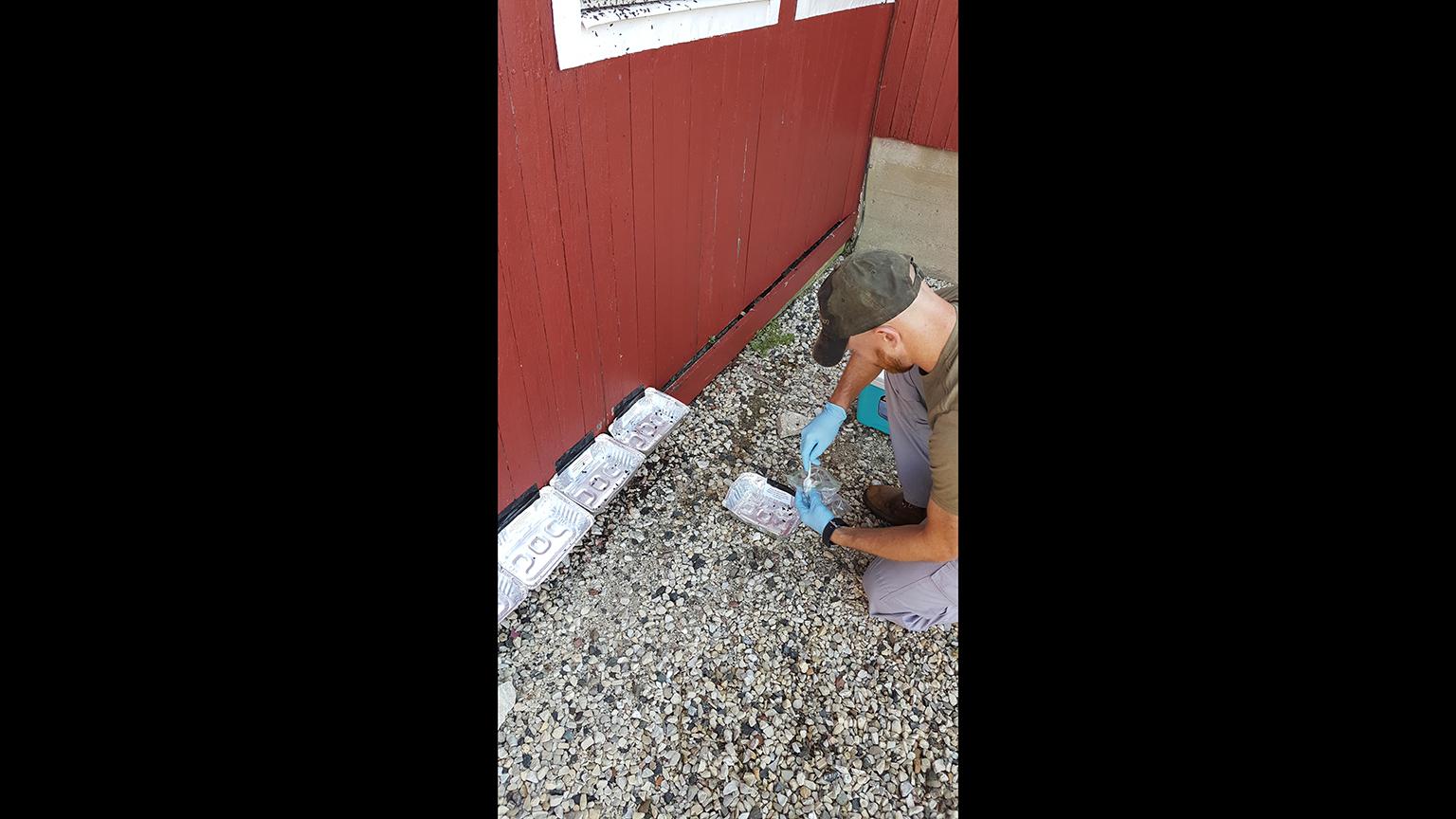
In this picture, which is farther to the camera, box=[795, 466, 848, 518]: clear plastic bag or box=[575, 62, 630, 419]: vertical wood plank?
box=[795, 466, 848, 518]: clear plastic bag

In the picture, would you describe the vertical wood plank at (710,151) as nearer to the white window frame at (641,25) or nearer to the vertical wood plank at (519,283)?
the white window frame at (641,25)

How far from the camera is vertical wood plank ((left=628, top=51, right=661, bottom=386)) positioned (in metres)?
2.32

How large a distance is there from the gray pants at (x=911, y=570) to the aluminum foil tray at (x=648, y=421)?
103 centimetres

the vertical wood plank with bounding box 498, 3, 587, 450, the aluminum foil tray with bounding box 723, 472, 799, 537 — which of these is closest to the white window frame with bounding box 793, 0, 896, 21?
the vertical wood plank with bounding box 498, 3, 587, 450

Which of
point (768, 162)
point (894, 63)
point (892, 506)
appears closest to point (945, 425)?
point (892, 506)

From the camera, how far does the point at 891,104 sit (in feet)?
15.5

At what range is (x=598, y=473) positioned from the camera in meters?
2.88

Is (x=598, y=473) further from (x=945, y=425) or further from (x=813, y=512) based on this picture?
(x=945, y=425)

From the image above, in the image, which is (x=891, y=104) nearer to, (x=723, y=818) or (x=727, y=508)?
(x=727, y=508)

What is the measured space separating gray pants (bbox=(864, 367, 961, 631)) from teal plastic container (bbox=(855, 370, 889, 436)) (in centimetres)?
61

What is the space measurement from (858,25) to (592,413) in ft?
9.52

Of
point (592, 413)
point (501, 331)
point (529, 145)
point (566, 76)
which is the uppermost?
point (566, 76)

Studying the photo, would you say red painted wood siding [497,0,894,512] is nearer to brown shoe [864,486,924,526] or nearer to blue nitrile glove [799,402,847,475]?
blue nitrile glove [799,402,847,475]
